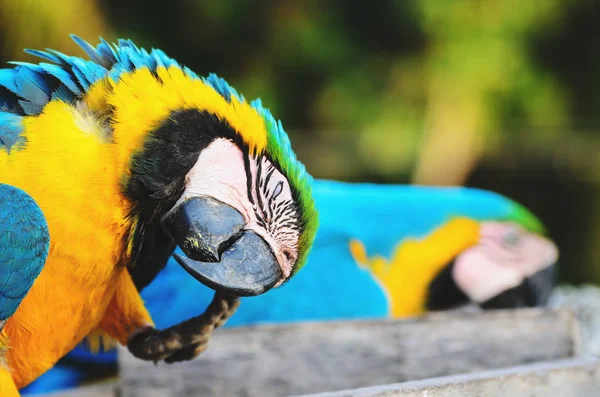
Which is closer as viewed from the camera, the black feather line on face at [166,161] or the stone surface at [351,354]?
the black feather line on face at [166,161]

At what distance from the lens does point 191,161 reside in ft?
2.17

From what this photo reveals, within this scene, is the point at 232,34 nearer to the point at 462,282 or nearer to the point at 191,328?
the point at 462,282

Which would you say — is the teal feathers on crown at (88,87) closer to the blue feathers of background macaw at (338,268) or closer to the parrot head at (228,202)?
the parrot head at (228,202)

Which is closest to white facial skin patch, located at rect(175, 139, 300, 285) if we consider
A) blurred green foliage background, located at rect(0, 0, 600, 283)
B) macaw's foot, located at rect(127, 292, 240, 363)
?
macaw's foot, located at rect(127, 292, 240, 363)

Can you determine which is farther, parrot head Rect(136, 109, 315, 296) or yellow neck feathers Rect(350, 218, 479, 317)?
yellow neck feathers Rect(350, 218, 479, 317)

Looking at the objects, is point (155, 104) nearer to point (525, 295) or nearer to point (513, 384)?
point (513, 384)

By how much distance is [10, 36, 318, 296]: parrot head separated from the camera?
0.65 meters

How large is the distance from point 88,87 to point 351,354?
0.58 metres

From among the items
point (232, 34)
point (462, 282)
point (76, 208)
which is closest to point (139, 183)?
point (76, 208)

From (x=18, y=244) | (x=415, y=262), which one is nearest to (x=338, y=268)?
(x=415, y=262)

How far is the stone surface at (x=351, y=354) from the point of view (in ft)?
3.19

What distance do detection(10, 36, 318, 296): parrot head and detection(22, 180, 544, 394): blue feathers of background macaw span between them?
34 cm

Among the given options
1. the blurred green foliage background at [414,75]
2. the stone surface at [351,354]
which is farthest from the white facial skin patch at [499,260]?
the blurred green foliage background at [414,75]

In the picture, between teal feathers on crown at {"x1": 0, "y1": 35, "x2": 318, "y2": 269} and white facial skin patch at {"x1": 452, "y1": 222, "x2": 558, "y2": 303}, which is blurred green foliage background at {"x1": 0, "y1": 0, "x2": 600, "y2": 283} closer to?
white facial skin patch at {"x1": 452, "y1": 222, "x2": 558, "y2": 303}
